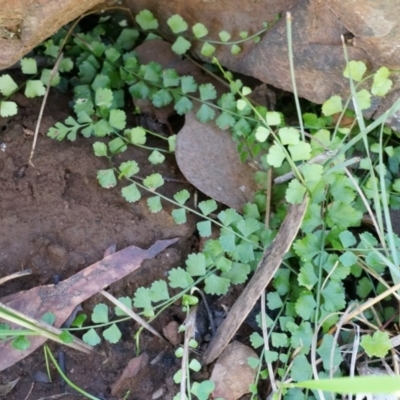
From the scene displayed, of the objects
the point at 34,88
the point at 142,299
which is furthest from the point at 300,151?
the point at 34,88

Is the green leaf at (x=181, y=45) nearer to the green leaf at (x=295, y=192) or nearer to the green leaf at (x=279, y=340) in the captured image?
the green leaf at (x=295, y=192)

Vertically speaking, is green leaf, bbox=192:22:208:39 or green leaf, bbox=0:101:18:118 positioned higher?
green leaf, bbox=192:22:208:39

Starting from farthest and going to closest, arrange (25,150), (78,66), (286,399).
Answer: (78,66), (25,150), (286,399)

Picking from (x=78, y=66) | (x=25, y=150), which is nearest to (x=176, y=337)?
(x=25, y=150)

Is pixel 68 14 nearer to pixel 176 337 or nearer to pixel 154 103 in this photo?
pixel 154 103

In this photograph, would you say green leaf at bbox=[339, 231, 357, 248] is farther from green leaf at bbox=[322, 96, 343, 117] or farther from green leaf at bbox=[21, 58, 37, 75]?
green leaf at bbox=[21, 58, 37, 75]

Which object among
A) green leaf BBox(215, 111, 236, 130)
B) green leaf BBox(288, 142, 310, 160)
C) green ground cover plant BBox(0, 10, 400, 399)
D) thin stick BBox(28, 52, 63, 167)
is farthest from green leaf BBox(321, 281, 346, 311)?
thin stick BBox(28, 52, 63, 167)

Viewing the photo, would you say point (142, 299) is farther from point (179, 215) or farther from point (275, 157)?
point (275, 157)
